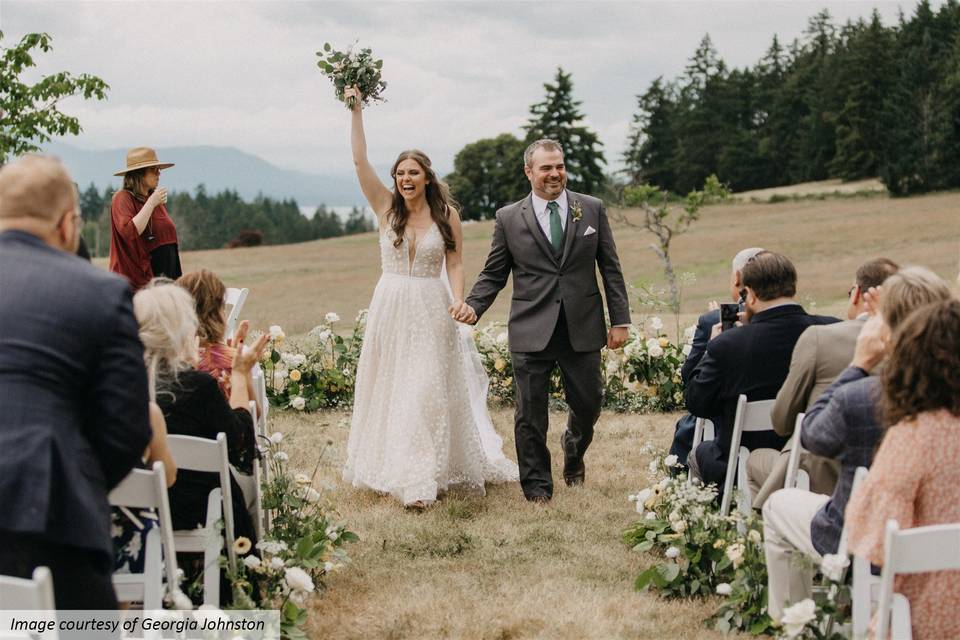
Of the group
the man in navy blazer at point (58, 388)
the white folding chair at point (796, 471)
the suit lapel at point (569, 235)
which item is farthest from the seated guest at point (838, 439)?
the suit lapel at point (569, 235)

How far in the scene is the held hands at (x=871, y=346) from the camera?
3662mm

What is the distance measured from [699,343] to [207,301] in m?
2.69

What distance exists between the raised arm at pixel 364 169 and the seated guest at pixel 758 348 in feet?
8.58

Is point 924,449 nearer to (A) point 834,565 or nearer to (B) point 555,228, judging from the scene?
(A) point 834,565

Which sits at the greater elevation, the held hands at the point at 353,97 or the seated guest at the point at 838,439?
the held hands at the point at 353,97

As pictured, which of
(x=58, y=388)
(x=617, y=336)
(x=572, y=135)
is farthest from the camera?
(x=572, y=135)

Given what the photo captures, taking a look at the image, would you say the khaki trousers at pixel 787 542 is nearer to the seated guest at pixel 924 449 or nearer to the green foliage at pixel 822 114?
the seated guest at pixel 924 449

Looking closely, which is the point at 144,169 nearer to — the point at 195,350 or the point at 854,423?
the point at 195,350

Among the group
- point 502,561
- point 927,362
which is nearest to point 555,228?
point 502,561

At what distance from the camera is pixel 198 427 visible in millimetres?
4039

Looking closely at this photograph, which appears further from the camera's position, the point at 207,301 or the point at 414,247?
the point at 414,247

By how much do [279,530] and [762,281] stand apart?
264 centimetres

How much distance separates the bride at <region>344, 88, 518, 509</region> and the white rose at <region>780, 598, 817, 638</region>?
3.41m

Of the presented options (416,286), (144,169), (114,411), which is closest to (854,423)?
(114,411)
